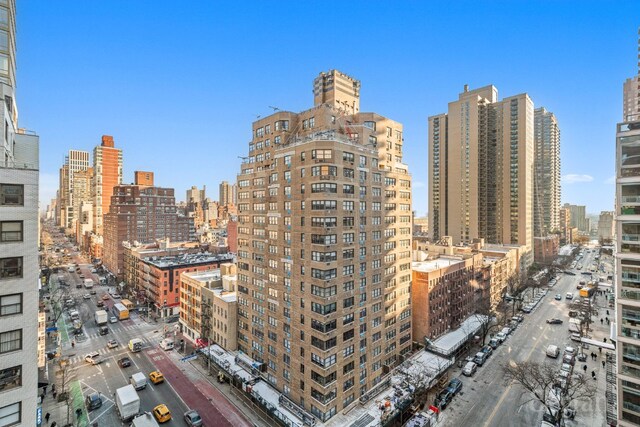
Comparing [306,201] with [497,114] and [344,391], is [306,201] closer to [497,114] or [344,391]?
[344,391]

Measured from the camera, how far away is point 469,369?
192 feet

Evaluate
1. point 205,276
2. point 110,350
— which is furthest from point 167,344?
point 205,276

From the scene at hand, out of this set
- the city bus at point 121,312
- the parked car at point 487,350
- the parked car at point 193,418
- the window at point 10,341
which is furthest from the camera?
the city bus at point 121,312

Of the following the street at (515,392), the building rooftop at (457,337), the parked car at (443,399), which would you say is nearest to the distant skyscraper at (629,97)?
the street at (515,392)

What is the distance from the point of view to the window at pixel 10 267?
20.1 m

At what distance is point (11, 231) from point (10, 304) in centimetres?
486

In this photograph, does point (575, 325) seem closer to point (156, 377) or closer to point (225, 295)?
point (225, 295)

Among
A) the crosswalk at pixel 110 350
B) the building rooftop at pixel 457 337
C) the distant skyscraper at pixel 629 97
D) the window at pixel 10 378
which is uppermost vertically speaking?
the distant skyscraper at pixel 629 97

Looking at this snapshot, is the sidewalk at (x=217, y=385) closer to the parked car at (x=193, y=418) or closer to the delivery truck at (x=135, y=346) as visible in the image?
the parked car at (x=193, y=418)

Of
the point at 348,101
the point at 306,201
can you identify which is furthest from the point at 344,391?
the point at 348,101

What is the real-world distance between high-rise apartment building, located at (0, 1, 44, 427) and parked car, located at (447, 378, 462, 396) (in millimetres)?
54763

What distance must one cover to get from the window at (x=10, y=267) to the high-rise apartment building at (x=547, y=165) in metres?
218

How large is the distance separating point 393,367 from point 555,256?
160 m

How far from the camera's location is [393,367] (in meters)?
57.1
